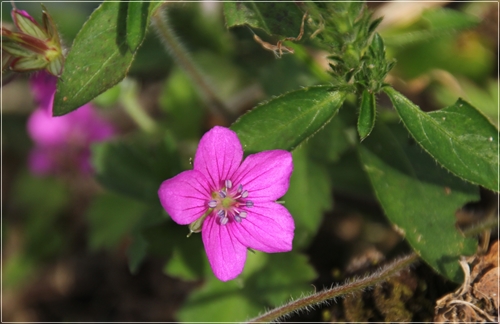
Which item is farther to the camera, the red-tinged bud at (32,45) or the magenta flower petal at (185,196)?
the red-tinged bud at (32,45)

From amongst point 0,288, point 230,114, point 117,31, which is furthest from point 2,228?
point 117,31

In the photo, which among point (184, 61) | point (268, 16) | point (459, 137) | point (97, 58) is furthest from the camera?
point (184, 61)

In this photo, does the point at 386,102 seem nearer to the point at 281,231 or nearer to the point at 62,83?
the point at 281,231

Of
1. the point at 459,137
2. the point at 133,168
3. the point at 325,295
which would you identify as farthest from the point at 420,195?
the point at 133,168

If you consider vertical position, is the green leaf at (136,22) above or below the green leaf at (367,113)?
above

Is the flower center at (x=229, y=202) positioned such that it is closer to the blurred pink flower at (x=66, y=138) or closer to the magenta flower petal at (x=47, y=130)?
the blurred pink flower at (x=66, y=138)

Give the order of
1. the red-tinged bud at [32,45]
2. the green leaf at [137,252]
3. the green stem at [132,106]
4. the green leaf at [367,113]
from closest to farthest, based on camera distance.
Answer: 1. the green leaf at [367,113]
2. the red-tinged bud at [32,45]
3. the green leaf at [137,252]
4. the green stem at [132,106]

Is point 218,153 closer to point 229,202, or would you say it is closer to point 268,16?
point 229,202

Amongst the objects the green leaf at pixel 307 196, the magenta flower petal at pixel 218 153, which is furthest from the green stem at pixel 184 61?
the magenta flower petal at pixel 218 153
